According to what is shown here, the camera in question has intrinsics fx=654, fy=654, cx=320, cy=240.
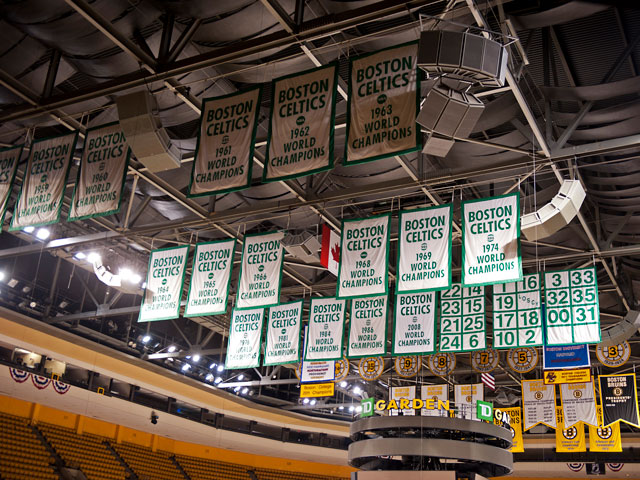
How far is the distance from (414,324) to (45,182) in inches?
344

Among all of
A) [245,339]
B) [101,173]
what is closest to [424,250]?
[245,339]

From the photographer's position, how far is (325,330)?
16328 millimetres

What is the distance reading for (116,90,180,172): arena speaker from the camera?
11.9 meters

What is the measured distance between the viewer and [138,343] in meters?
26.0

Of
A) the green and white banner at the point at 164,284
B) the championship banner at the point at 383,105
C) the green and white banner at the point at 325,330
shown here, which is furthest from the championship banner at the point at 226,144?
the green and white banner at the point at 325,330

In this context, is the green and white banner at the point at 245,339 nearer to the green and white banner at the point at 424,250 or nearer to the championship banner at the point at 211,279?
the championship banner at the point at 211,279

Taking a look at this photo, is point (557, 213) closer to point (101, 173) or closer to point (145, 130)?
point (145, 130)

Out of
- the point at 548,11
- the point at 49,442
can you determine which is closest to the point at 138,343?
the point at 49,442

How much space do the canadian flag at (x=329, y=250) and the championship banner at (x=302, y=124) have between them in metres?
5.41

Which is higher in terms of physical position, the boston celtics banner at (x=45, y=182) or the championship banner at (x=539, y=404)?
the boston celtics banner at (x=45, y=182)

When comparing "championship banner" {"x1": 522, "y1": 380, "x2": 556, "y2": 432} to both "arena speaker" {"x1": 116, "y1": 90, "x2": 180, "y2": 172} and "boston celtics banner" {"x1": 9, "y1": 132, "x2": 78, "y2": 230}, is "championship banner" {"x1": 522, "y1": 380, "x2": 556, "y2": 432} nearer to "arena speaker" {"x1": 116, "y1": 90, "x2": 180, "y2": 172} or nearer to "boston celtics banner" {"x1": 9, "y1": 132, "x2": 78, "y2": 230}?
→ "arena speaker" {"x1": 116, "y1": 90, "x2": 180, "y2": 172}

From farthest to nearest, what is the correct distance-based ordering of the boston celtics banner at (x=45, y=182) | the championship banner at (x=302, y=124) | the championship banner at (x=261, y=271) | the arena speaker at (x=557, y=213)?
1. the championship banner at (x=261, y=271)
2. the boston celtics banner at (x=45, y=182)
3. the arena speaker at (x=557, y=213)
4. the championship banner at (x=302, y=124)

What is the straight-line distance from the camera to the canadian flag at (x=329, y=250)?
16.1m

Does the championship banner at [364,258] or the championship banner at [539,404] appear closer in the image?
the championship banner at [364,258]
